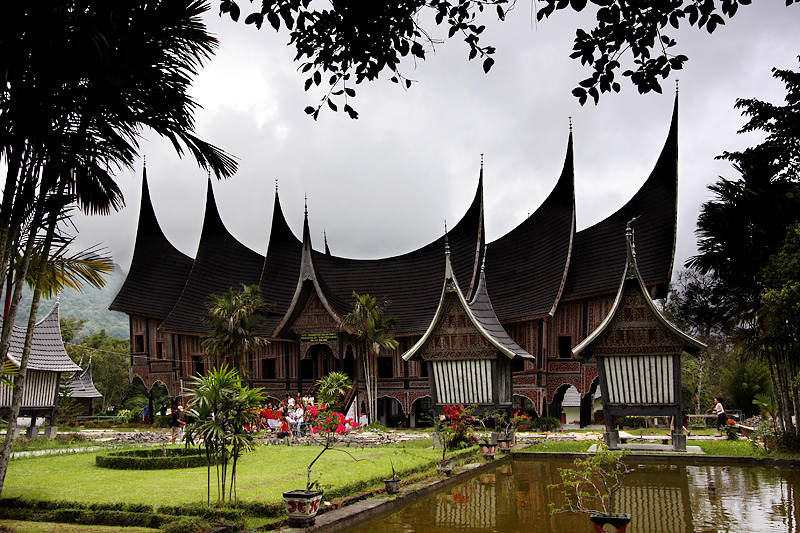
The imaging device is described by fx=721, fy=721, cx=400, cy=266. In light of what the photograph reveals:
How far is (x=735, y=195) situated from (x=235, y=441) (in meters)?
10.8

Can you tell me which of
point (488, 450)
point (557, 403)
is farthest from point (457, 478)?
point (557, 403)

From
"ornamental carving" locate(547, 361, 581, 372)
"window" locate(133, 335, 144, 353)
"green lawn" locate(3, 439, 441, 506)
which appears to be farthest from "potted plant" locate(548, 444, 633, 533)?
"window" locate(133, 335, 144, 353)

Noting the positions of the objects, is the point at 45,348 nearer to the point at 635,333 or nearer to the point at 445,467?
the point at 445,467

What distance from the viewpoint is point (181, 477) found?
35.5 feet

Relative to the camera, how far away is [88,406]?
1444 inches

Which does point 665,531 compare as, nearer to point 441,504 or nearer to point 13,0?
point 441,504

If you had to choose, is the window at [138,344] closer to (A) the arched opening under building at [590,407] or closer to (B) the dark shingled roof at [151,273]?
(B) the dark shingled roof at [151,273]

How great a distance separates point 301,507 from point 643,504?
14.7ft

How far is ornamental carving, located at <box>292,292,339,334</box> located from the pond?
14367 millimetres

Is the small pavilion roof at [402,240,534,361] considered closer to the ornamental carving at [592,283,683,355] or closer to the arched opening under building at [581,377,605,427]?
the ornamental carving at [592,283,683,355]

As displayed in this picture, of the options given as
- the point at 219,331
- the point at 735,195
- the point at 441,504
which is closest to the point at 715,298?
the point at 735,195

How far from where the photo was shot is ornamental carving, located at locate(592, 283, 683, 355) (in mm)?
15469

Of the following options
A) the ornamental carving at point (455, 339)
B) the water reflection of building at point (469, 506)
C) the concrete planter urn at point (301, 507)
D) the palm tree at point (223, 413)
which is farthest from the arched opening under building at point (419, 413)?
the concrete planter urn at point (301, 507)

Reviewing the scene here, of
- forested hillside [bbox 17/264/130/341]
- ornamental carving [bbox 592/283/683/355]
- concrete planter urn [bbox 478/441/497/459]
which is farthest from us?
forested hillside [bbox 17/264/130/341]
